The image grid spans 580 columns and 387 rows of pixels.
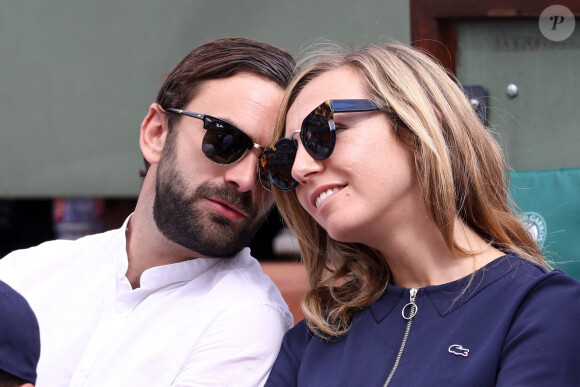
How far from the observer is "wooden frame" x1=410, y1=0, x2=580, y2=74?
10.2 ft

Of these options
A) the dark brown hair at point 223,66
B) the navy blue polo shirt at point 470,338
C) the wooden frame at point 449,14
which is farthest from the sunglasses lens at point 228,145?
the wooden frame at point 449,14

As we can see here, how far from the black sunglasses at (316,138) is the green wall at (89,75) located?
1.77 m

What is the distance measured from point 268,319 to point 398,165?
2.32 ft

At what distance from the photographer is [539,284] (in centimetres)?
186

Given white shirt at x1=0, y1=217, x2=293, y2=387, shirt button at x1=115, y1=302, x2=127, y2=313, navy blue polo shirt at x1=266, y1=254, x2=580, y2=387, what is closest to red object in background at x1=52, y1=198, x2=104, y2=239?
white shirt at x1=0, y1=217, x2=293, y2=387

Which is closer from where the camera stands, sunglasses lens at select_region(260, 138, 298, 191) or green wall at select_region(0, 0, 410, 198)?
sunglasses lens at select_region(260, 138, 298, 191)

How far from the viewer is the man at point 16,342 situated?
1522mm

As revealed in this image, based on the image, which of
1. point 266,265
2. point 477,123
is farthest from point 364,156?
point 266,265

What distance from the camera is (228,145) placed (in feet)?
8.24

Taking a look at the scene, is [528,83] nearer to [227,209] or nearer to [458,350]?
[227,209]

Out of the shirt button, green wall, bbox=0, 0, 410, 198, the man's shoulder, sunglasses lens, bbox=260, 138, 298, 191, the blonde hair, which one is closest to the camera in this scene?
the blonde hair

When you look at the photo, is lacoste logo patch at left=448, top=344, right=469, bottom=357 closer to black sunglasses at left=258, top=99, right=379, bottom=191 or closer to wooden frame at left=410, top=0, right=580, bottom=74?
black sunglasses at left=258, top=99, right=379, bottom=191

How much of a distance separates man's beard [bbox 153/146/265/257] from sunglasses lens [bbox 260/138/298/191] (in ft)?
0.76

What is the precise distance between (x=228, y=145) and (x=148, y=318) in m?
0.61
